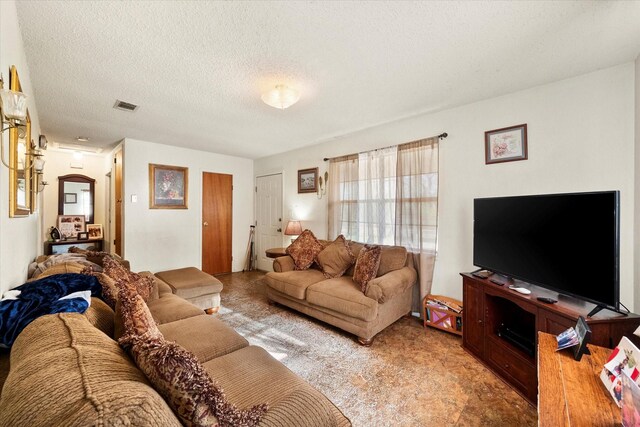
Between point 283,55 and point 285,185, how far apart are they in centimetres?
313

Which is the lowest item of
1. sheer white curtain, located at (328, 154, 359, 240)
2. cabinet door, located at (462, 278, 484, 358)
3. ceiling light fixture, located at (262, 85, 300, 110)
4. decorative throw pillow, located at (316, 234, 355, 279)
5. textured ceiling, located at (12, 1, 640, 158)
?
cabinet door, located at (462, 278, 484, 358)

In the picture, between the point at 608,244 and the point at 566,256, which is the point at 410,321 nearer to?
the point at 566,256

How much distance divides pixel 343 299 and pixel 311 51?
2.18 metres

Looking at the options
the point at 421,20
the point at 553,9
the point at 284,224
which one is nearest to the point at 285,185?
the point at 284,224

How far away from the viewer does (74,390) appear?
523mm

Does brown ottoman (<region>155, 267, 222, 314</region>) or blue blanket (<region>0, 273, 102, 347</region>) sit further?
brown ottoman (<region>155, 267, 222, 314</region>)

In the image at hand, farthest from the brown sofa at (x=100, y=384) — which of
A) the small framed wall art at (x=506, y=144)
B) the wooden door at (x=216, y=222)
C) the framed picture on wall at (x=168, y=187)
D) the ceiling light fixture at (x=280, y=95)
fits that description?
the wooden door at (x=216, y=222)

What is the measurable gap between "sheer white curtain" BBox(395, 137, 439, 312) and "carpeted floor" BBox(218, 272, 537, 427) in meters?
0.69

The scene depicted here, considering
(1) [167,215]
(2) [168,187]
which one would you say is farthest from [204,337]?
(2) [168,187]

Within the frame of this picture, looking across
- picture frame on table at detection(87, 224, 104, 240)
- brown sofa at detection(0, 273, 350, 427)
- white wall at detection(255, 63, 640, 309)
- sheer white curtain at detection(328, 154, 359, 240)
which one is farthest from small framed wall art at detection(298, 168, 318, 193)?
picture frame on table at detection(87, 224, 104, 240)

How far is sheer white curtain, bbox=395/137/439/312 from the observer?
2.96 meters

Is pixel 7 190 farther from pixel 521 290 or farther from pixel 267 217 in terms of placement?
pixel 267 217

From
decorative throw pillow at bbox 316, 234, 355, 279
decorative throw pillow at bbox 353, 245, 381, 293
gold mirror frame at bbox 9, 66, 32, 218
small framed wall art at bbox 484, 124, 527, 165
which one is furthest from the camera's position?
decorative throw pillow at bbox 316, 234, 355, 279

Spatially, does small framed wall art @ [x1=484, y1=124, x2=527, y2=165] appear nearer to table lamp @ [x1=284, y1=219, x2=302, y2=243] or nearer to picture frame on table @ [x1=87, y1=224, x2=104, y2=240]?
table lamp @ [x1=284, y1=219, x2=302, y2=243]
